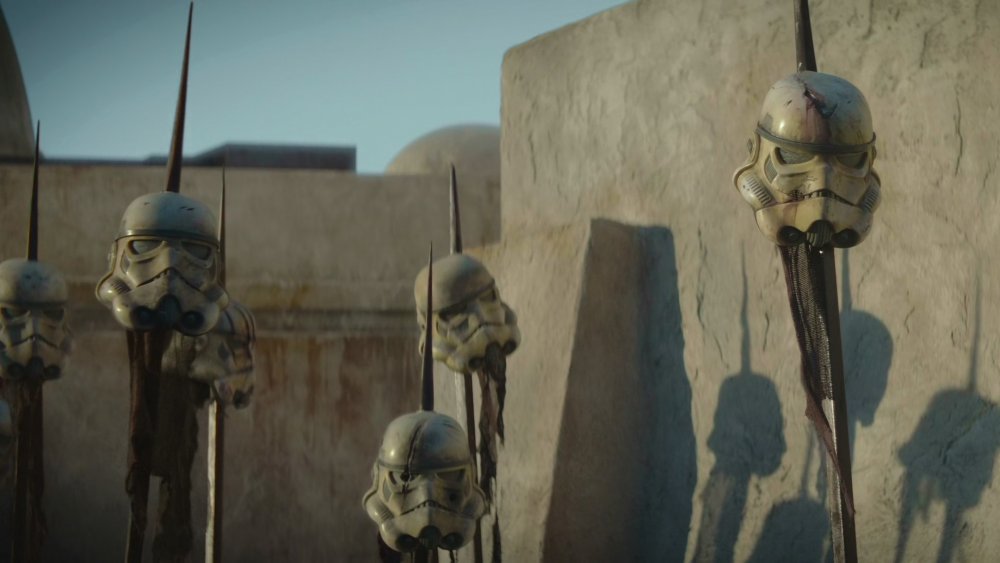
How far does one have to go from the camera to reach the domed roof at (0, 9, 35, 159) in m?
11.7

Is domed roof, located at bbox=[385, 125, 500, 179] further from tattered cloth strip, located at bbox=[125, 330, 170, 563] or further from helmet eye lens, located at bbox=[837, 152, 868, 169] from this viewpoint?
helmet eye lens, located at bbox=[837, 152, 868, 169]

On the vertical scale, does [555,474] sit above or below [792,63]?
below

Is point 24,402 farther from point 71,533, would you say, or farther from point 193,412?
point 71,533

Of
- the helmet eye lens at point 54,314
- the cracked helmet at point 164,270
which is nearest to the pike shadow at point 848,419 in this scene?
the cracked helmet at point 164,270

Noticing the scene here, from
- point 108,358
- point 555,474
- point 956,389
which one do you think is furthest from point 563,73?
point 108,358

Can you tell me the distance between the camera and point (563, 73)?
727 centimetres

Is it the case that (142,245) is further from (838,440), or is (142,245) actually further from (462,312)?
(838,440)

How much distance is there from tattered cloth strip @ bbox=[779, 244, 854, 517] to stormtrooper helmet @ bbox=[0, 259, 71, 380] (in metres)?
3.21

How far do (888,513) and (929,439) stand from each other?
1.06 ft

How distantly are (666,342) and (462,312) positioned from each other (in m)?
1.19

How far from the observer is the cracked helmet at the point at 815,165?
12.8ft

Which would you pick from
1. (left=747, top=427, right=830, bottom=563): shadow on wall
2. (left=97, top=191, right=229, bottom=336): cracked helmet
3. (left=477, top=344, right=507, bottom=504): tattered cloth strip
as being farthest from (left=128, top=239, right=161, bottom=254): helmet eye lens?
(left=747, top=427, right=830, bottom=563): shadow on wall

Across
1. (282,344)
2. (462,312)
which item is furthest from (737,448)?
(282,344)

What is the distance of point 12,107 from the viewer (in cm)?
1212
